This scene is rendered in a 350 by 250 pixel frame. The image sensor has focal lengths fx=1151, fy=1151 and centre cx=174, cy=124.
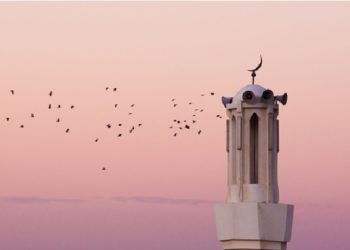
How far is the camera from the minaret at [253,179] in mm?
22000

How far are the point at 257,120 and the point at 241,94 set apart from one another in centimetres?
62

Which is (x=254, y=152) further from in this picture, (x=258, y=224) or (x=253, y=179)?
(x=258, y=224)

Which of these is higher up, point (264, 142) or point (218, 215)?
point (264, 142)

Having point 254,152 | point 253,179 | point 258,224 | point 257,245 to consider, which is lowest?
point 257,245

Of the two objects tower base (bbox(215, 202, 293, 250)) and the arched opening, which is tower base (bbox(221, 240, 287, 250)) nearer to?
tower base (bbox(215, 202, 293, 250))

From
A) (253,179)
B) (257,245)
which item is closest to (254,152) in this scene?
(253,179)

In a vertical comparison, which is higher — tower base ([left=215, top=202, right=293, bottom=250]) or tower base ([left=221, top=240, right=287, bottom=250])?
tower base ([left=215, top=202, right=293, bottom=250])

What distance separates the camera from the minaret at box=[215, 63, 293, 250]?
22000 mm

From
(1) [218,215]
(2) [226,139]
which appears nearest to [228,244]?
(1) [218,215]

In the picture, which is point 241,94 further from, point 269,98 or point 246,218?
point 246,218

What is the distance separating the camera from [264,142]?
22312mm

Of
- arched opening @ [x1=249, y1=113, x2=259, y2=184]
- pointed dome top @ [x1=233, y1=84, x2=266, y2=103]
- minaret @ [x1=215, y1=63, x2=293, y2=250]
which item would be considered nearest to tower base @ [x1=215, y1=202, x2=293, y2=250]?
minaret @ [x1=215, y1=63, x2=293, y2=250]

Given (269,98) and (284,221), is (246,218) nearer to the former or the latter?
(284,221)

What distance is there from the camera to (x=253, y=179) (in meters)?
22.4
